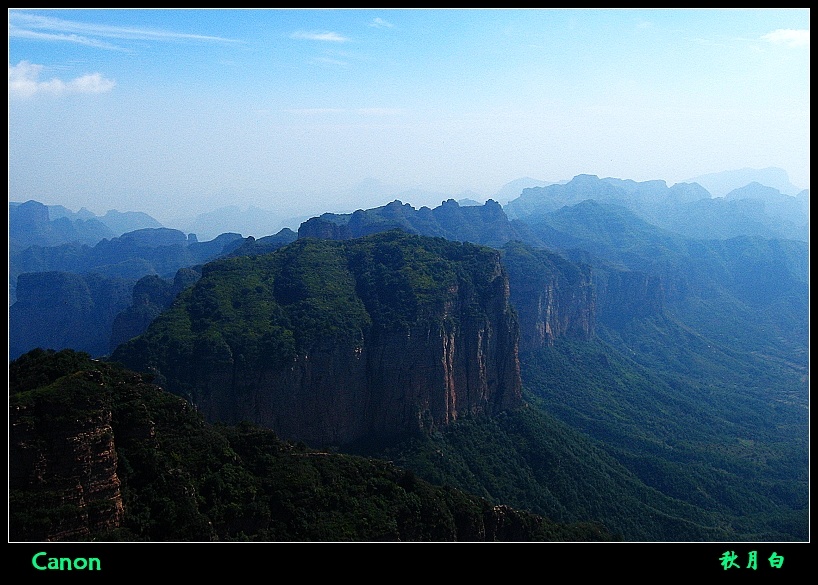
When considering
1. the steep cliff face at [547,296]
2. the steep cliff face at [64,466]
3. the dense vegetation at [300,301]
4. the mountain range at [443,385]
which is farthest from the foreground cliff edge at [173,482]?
the steep cliff face at [547,296]

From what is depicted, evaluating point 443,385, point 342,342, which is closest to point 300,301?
point 342,342

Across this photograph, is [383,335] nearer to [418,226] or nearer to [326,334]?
[326,334]

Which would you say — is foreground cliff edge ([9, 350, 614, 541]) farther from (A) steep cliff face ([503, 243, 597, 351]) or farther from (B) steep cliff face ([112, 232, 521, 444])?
(A) steep cliff face ([503, 243, 597, 351])

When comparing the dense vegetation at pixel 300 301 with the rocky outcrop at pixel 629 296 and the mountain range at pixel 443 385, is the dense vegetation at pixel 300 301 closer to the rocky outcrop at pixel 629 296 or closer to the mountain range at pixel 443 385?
the mountain range at pixel 443 385

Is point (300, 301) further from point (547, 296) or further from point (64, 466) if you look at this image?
point (547, 296)

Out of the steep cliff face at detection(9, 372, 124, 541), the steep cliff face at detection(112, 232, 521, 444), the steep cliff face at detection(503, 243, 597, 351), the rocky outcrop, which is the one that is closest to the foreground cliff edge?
the steep cliff face at detection(9, 372, 124, 541)
